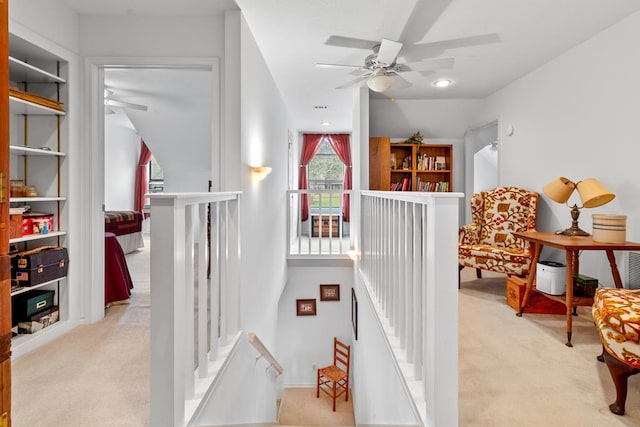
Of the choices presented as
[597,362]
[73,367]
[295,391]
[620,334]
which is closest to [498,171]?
[597,362]

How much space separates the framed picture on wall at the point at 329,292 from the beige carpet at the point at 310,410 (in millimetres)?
1507

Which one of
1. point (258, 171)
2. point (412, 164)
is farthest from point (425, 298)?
point (412, 164)

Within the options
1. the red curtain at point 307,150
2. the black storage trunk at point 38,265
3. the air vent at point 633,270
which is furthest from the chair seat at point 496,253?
the red curtain at point 307,150

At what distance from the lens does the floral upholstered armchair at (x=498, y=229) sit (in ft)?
11.1

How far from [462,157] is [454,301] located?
4.31 m

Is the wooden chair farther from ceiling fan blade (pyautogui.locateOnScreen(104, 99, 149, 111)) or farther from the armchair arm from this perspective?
ceiling fan blade (pyautogui.locateOnScreen(104, 99, 149, 111))

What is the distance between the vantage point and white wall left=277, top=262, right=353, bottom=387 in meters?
4.97

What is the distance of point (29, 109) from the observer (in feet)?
7.71

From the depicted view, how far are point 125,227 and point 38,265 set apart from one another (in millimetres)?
3593

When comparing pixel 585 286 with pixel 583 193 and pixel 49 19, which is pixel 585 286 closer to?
pixel 583 193

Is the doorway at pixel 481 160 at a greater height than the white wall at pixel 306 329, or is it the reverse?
the doorway at pixel 481 160

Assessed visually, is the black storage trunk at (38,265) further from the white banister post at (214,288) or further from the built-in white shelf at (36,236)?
the white banister post at (214,288)

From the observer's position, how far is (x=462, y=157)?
5090mm

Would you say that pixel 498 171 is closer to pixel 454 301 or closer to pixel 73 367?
pixel 454 301
